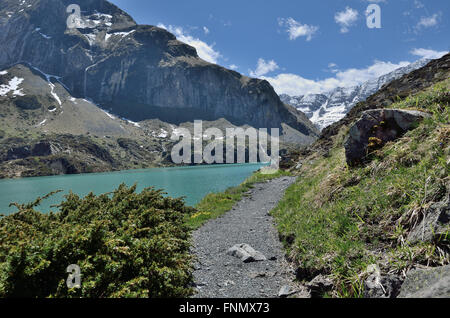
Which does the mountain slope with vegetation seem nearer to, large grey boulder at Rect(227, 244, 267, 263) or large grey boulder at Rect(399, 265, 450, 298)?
large grey boulder at Rect(399, 265, 450, 298)

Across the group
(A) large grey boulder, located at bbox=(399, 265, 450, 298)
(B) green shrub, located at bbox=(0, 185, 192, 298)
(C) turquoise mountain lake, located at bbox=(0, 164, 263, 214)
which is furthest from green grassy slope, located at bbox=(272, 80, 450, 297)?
(C) turquoise mountain lake, located at bbox=(0, 164, 263, 214)

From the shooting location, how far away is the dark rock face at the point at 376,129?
30.1ft

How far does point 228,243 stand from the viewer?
1167 cm

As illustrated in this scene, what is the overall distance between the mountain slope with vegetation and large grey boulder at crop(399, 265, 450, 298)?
0.83 feet

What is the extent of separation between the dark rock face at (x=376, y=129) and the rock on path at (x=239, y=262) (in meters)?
5.25

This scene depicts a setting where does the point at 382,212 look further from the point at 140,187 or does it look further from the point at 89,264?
the point at 140,187

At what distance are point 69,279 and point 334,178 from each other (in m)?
10.0

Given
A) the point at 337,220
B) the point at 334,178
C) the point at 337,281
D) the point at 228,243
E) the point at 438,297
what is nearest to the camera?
the point at 438,297

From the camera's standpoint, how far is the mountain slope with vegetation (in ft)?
16.3

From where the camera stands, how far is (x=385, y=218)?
6.50 metres

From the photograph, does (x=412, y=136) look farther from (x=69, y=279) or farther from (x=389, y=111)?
(x=69, y=279)

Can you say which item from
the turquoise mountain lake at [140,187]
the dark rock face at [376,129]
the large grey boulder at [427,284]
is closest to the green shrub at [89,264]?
the large grey boulder at [427,284]

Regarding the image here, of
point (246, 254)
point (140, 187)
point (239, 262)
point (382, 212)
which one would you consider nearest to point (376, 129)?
point (382, 212)
